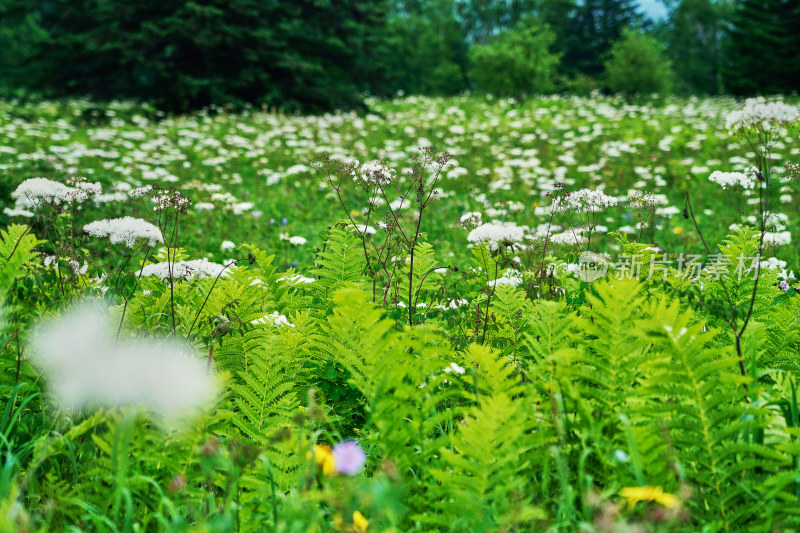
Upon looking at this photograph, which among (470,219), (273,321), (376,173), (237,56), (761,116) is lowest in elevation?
(273,321)

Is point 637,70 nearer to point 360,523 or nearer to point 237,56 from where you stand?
point 237,56

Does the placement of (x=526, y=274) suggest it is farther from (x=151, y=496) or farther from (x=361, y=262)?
(x=151, y=496)

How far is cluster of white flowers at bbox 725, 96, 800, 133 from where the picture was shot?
2.70m

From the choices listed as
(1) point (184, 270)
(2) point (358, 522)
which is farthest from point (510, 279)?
(2) point (358, 522)

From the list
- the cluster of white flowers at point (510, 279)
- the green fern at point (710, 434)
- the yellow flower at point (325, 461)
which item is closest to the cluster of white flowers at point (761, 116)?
the cluster of white flowers at point (510, 279)

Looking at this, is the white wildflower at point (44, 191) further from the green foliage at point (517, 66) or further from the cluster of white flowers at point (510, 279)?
the green foliage at point (517, 66)

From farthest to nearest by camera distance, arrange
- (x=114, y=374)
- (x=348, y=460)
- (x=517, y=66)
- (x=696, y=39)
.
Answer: (x=696, y=39), (x=517, y=66), (x=114, y=374), (x=348, y=460)

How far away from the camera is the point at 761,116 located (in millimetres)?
2777

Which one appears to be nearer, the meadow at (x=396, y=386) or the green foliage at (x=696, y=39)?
the meadow at (x=396, y=386)

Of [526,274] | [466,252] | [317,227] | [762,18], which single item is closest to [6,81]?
[317,227]

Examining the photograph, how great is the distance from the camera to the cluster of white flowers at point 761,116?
2.70 m

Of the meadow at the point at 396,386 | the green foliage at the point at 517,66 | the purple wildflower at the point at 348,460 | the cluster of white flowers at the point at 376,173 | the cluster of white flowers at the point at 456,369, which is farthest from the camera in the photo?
the green foliage at the point at 517,66

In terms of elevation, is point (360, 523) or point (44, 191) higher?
point (44, 191)

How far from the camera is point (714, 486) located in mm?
1691
